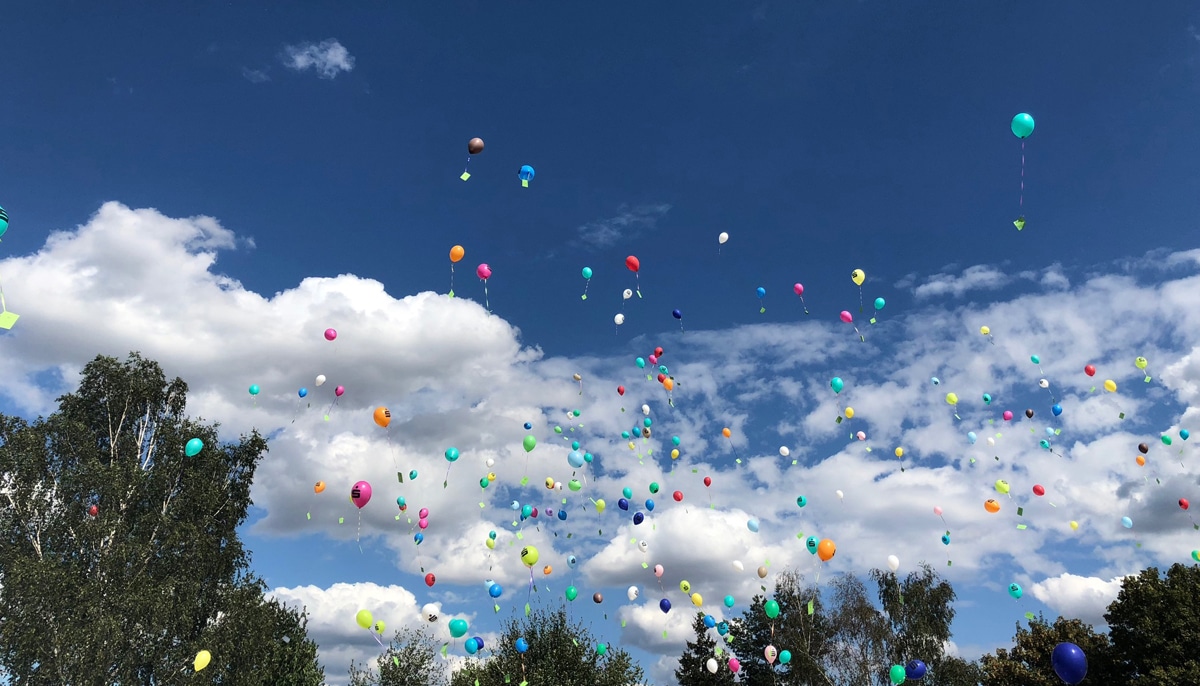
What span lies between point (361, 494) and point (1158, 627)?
73.8 ft

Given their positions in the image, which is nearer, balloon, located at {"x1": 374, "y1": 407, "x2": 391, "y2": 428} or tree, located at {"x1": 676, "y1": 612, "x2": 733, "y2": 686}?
balloon, located at {"x1": 374, "y1": 407, "x2": 391, "y2": 428}

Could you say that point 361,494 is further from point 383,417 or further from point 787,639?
point 787,639

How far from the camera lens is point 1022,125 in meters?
13.4

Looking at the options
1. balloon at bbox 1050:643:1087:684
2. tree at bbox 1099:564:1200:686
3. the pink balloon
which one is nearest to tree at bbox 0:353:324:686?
the pink balloon

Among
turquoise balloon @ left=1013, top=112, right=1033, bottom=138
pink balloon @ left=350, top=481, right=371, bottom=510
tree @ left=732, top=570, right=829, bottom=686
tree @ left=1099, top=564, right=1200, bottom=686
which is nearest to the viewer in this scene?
turquoise balloon @ left=1013, top=112, right=1033, bottom=138

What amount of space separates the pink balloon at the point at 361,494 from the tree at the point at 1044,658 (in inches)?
827

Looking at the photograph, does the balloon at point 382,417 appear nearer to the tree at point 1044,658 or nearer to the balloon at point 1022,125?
the balloon at point 1022,125

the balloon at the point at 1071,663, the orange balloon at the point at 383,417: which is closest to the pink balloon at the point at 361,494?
the orange balloon at the point at 383,417

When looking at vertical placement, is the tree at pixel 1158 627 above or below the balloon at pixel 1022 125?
below

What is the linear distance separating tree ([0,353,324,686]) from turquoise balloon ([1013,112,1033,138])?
22.5 meters

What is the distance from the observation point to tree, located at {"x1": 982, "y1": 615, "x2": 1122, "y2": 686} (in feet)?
73.9

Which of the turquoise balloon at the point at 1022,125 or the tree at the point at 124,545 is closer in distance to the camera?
the turquoise balloon at the point at 1022,125

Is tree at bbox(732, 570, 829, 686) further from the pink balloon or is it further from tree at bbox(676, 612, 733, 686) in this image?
the pink balloon

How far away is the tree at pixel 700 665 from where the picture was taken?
35.6 m
